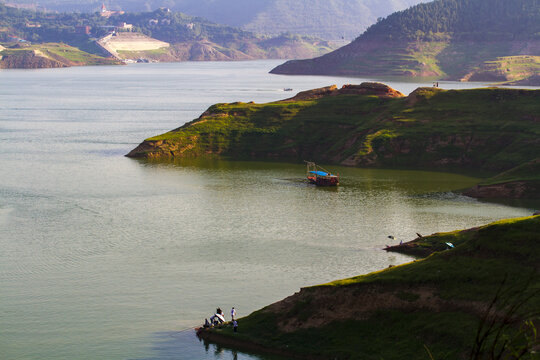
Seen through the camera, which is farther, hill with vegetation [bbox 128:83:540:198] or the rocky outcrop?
the rocky outcrop

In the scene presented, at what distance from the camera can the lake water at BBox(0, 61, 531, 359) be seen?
63.5m

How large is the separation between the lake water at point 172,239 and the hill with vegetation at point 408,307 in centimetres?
424

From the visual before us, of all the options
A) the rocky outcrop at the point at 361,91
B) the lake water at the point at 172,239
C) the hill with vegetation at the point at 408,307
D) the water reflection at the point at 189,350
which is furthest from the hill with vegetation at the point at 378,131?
the water reflection at the point at 189,350

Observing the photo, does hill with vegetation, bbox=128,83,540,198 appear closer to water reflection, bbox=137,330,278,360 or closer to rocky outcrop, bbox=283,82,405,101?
rocky outcrop, bbox=283,82,405,101

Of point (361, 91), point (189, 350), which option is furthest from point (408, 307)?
point (361, 91)

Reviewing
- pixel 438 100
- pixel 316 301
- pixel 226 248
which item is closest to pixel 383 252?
pixel 226 248

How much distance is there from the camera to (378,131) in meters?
165

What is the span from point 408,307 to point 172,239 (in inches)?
1693

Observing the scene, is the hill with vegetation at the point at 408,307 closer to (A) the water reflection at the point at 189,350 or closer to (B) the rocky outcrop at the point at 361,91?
(A) the water reflection at the point at 189,350

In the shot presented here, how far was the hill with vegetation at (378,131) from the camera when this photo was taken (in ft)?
506

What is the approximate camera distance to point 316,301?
59.3 metres

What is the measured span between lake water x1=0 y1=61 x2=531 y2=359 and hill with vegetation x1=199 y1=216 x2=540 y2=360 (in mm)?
4241

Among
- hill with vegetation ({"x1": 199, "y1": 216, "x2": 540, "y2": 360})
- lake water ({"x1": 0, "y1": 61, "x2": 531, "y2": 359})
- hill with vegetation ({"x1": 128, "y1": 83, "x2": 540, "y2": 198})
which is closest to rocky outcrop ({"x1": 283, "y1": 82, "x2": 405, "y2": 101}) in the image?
hill with vegetation ({"x1": 128, "y1": 83, "x2": 540, "y2": 198})

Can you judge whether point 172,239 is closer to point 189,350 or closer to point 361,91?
point 189,350
